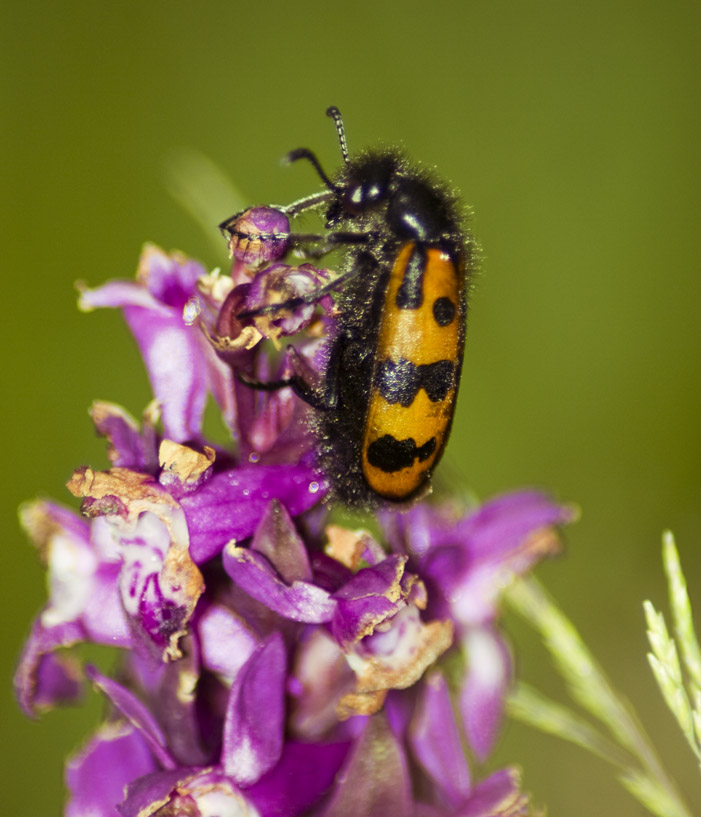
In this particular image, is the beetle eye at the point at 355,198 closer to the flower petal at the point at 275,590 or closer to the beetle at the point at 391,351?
the beetle at the point at 391,351

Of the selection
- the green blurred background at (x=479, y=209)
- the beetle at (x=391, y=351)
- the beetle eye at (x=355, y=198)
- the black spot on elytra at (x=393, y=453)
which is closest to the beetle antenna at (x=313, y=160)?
the beetle eye at (x=355, y=198)

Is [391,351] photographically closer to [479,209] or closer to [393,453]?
[393,453]

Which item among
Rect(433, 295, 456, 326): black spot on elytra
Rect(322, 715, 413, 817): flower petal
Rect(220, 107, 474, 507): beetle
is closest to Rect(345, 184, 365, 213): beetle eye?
Rect(220, 107, 474, 507): beetle

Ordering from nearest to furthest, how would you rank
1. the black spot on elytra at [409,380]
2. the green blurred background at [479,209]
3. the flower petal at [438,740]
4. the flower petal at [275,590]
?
the flower petal at [275,590]
the black spot on elytra at [409,380]
the flower petal at [438,740]
the green blurred background at [479,209]

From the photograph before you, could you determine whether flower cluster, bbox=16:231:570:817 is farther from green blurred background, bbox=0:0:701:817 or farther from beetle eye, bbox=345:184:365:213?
green blurred background, bbox=0:0:701:817

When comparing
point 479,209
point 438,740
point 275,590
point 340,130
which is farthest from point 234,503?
point 479,209

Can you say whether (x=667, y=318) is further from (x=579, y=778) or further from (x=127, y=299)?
(x=127, y=299)

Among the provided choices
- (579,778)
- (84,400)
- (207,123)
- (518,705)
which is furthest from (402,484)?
(207,123)
